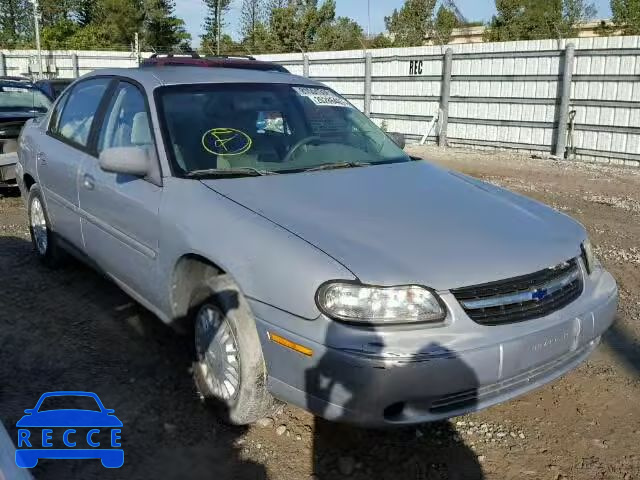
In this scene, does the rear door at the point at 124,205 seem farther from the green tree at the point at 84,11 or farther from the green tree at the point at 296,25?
the green tree at the point at 84,11

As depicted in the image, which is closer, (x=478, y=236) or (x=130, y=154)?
(x=478, y=236)

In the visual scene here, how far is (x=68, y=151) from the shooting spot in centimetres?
445

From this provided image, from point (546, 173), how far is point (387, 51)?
684 centimetres

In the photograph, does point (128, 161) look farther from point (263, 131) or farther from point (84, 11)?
point (84, 11)

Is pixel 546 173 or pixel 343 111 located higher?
pixel 343 111

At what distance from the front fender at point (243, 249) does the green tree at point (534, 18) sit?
33.1m

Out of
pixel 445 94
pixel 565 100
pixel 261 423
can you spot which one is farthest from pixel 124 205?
pixel 445 94

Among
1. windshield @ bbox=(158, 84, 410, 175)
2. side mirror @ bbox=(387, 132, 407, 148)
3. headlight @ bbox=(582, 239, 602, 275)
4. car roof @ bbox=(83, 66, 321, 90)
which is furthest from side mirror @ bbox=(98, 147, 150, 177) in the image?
headlight @ bbox=(582, 239, 602, 275)

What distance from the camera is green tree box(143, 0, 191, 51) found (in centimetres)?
4844

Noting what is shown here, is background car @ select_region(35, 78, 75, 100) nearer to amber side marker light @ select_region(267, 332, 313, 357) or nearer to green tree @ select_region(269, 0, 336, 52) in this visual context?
amber side marker light @ select_region(267, 332, 313, 357)

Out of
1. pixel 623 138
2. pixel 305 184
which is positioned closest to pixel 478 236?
pixel 305 184

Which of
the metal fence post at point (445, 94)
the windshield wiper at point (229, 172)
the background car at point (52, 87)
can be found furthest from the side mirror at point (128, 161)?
the metal fence post at point (445, 94)

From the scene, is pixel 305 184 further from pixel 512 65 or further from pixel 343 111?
pixel 512 65

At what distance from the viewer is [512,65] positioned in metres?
13.7
